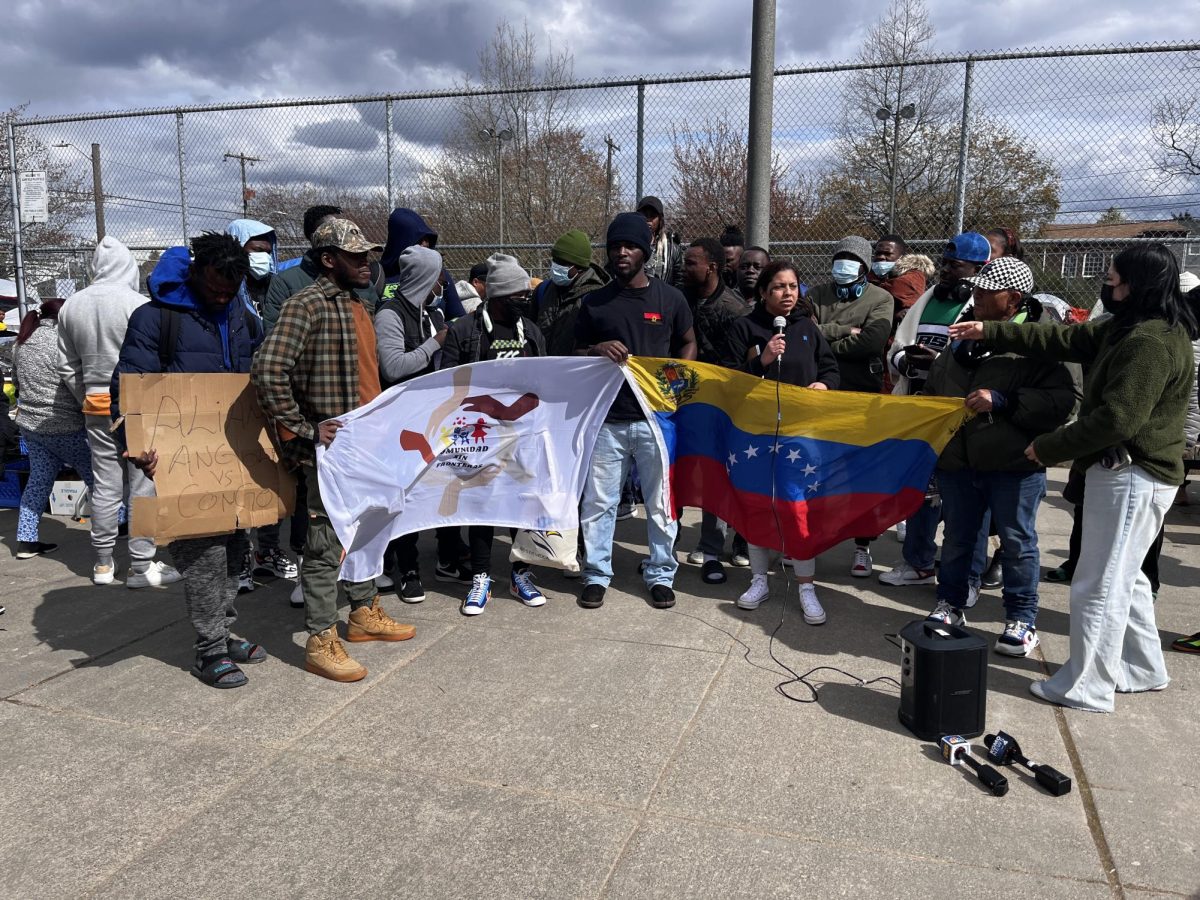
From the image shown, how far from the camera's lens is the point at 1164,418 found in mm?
3799

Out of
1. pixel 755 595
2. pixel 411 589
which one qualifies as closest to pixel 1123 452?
pixel 755 595

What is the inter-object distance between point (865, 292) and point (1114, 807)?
371 cm

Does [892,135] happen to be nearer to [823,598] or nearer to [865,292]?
[865,292]

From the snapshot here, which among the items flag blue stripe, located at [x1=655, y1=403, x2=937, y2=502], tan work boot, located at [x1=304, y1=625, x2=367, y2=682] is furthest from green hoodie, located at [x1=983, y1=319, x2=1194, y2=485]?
tan work boot, located at [x1=304, y1=625, x2=367, y2=682]

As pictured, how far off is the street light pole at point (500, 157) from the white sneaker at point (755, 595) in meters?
4.84

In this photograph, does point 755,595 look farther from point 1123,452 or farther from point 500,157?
point 500,157

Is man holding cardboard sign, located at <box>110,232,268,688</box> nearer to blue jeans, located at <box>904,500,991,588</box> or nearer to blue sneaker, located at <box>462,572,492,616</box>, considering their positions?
blue sneaker, located at <box>462,572,492,616</box>

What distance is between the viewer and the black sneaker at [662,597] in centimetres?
533

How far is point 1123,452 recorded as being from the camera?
3811 mm

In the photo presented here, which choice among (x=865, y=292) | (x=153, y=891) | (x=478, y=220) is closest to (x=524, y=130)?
(x=478, y=220)

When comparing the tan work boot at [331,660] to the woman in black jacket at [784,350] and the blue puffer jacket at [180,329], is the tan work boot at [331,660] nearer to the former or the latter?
the blue puffer jacket at [180,329]

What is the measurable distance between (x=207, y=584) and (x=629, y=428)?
2.40 m

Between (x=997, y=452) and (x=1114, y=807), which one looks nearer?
(x=1114, y=807)

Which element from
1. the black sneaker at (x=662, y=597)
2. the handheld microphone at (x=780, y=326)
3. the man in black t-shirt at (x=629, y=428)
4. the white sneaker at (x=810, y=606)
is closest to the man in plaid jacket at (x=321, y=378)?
the man in black t-shirt at (x=629, y=428)
